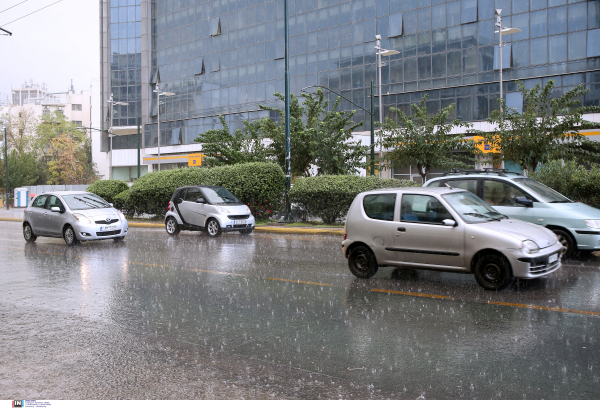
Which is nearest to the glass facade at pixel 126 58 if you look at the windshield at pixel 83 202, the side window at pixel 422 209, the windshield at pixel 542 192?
the windshield at pixel 83 202

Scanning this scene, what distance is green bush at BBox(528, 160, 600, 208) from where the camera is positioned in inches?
575

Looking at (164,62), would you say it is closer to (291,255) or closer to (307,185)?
(307,185)

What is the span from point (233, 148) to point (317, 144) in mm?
4843

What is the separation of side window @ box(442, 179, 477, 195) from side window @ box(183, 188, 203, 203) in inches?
348

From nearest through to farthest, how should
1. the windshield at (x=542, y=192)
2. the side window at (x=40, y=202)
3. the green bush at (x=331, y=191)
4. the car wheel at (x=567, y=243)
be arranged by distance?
the car wheel at (x=567, y=243) → the windshield at (x=542, y=192) → the side window at (x=40, y=202) → the green bush at (x=331, y=191)

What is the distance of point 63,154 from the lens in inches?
3118

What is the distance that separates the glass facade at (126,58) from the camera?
74.5 meters

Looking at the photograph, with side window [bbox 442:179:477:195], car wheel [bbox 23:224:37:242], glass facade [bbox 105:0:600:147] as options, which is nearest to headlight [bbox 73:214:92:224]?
car wheel [bbox 23:224:37:242]

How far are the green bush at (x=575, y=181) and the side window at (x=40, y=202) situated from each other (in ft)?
47.1

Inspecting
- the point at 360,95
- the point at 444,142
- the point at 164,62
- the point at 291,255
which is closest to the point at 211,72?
the point at 164,62

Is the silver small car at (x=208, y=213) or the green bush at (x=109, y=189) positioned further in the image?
the green bush at (x=109, y=189)

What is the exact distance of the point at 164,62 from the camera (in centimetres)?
6925

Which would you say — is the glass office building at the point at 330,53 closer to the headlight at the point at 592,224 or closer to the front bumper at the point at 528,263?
the headlight at the point at 592,224
